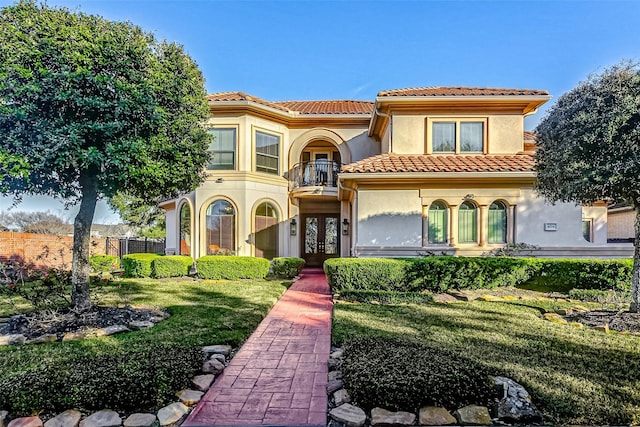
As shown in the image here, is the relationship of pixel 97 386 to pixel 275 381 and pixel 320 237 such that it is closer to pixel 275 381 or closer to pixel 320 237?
pixel 275 381

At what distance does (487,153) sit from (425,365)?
11350 millimetres

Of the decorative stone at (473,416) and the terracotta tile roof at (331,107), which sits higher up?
the terracotta tile roof at (331,107)

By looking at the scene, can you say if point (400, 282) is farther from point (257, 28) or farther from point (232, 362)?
point (257, 28)

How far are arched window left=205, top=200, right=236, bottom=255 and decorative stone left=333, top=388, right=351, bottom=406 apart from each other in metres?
12.0

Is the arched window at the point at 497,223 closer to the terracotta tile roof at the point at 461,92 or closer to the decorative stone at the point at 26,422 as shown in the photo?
the terracotta tile roof at the point at 461,92

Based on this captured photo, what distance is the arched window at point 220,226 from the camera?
1522 centimetres

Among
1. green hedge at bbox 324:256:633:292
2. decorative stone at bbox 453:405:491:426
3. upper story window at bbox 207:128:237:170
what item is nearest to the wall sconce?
upper story window at bbox 207:128:237:170

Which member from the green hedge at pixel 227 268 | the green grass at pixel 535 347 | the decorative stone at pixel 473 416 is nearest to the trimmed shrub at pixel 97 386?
the green grass at pixel 535 347

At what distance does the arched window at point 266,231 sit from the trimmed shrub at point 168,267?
3174 millimetres

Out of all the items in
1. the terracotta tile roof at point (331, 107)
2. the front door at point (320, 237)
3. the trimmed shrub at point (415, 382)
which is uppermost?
the terracotta tile roof at point (331, 107)

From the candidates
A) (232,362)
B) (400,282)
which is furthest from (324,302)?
(232,362)

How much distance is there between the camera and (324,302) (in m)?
9.19

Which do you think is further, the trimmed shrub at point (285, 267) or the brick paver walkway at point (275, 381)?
the trimmed shrub at point (285, 267)

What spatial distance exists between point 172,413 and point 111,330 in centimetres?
343
